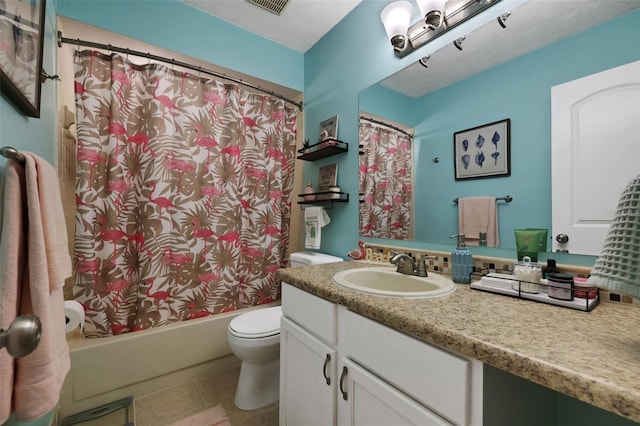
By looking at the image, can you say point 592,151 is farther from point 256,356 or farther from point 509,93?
point 256,356

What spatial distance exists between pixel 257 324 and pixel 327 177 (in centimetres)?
110

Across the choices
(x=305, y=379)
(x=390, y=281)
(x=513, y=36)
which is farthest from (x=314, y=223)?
(x=513, y=36)

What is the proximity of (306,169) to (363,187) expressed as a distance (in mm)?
716

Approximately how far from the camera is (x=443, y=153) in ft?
4.21

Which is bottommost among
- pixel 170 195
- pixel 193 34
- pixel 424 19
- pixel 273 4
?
pixel 170 195

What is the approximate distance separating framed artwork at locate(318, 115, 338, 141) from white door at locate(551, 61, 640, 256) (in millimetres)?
1202

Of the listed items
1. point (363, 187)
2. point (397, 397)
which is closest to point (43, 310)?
point (397, 397)

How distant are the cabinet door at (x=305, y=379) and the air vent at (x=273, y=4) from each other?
6.26 feet

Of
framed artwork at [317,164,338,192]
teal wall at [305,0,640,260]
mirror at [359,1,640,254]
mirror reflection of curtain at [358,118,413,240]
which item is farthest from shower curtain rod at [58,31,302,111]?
mirror at [359,1,640,254]

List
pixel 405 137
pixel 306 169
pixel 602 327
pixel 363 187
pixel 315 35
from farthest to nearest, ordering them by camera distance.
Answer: pixel 306 169
pixel 315 35
pixel 363 187
pixel 405 137
pixel 602 327

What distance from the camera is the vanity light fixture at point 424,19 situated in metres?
1.17

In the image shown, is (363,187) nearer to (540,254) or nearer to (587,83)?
(540,254)

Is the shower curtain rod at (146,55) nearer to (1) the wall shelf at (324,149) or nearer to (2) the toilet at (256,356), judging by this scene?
(1) the wall shelf at (324,149)

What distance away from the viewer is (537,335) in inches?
23.0
